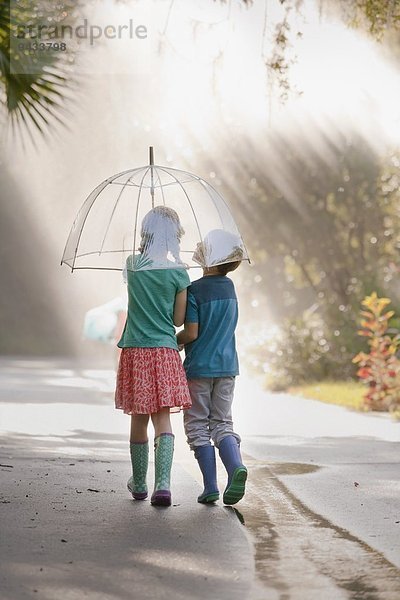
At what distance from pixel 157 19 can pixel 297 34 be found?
1418 millimetres

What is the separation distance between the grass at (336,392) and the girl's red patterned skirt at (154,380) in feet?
31.5

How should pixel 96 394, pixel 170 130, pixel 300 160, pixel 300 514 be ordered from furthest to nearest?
1. pixel 170 130
2. pixel 300 160
3. pixel 96 394
4. pixel 300 514

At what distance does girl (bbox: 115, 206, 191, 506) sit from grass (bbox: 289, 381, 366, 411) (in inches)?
374

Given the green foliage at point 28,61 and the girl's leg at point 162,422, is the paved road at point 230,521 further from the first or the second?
the green foliage at point 28,61

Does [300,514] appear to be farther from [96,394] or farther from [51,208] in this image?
[51,208]

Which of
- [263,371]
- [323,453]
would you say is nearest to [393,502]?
[323,453]

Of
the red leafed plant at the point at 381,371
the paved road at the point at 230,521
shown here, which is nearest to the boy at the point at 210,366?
the paved road at the point at 230,521

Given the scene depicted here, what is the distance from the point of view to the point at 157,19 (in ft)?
37.6

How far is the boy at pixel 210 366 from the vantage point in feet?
26.0

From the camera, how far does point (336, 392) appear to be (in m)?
19.5

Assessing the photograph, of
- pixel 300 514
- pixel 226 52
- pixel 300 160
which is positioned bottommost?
pixel 300 514

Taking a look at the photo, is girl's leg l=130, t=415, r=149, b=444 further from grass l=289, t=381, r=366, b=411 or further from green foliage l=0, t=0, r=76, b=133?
grass l=289, t=381, r=366, b=411

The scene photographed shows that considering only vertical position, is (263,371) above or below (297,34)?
below

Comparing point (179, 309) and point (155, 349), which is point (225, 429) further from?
point (179, 309)
